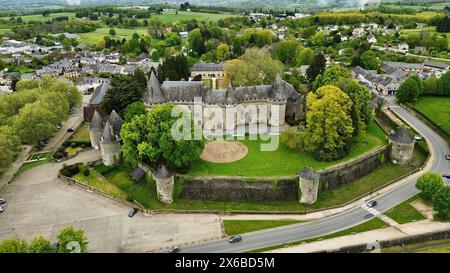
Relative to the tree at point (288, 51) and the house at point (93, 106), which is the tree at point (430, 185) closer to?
the house at point (93, 106)

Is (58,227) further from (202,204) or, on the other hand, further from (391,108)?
(391,108)


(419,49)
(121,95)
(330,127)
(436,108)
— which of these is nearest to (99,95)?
(121,95)

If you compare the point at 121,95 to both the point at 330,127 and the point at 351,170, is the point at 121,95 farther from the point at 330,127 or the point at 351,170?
the point at 351,170

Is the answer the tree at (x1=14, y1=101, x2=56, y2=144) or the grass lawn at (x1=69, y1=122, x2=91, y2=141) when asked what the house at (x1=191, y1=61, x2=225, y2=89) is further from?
the tree at (x1=14, y1=101, x2=56, y2=144)

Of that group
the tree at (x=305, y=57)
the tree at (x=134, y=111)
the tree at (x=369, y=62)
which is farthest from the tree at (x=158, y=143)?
the tree at (x=369, y=62)

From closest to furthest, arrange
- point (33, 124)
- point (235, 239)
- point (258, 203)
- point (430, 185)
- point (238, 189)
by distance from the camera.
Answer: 1. point (235, 239)
2. point (430, 185)
3. point (258, 203)
4. point (238, 189)
5. point (33, 124)

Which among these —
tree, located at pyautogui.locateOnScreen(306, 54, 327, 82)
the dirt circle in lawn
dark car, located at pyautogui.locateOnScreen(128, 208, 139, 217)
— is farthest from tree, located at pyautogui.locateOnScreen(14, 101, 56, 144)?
tree, located at pyautogui.locateOnScreen(306, 54, 327, 82)
